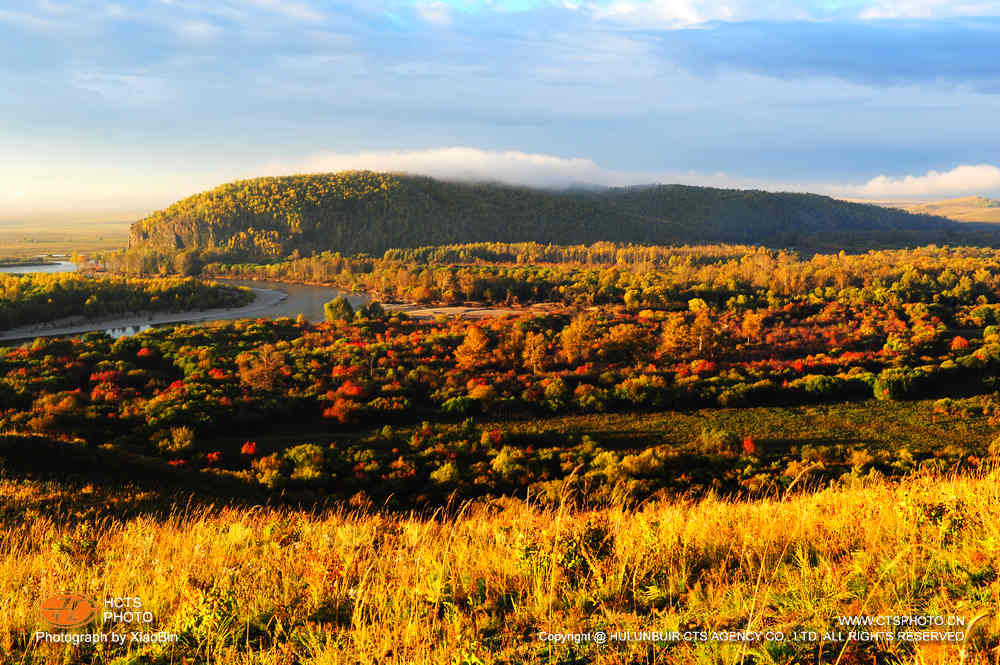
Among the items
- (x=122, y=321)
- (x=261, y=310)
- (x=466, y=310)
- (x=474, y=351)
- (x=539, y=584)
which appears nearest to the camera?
(x=539, y=584)

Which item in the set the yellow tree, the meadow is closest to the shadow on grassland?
the meadow

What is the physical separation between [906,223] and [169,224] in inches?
8623

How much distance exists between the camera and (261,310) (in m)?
69.3

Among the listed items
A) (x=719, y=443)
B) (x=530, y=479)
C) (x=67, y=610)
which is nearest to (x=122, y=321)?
(x=530, y=479)

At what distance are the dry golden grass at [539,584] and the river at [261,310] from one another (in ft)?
180

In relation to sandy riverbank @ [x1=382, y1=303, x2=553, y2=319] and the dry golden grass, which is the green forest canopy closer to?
sandy riverbank @ [x1=382, y1=303, x2=553, y2=319]

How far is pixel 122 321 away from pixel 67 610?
6751 centimetres

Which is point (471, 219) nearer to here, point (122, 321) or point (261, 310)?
point (261, 310)

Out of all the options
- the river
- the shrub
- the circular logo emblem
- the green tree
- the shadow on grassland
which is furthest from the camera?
the river

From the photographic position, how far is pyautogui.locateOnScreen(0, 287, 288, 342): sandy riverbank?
5166 centimetres

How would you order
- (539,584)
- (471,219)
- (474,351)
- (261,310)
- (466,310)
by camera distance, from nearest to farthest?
(539,584)
(474,351)
(466,310)
(261,310)
(471,219)

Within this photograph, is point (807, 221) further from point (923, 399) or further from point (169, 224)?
point (169, 224)

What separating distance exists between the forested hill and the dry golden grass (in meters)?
129

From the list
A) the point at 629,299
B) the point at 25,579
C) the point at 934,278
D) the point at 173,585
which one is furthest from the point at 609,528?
the point at 934,278
